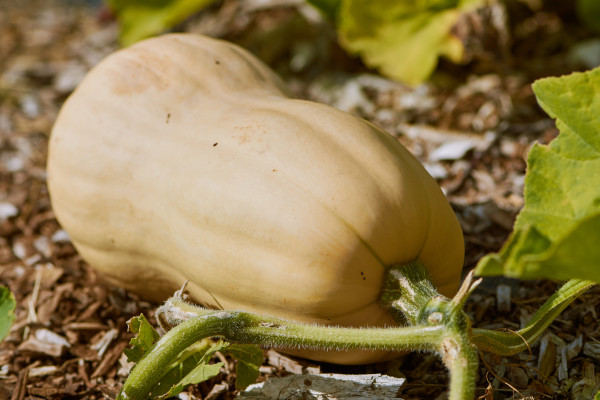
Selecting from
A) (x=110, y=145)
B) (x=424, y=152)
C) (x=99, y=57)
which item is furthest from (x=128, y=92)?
(x=99, y=57)

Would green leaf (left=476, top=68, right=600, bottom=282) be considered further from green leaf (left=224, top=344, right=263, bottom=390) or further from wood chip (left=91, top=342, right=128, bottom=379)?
wood chip (left=91, top=342, right=128, bottom=379)

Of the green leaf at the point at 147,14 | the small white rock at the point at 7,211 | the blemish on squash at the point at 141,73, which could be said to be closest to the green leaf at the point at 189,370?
the blemish on squash at the point at 141,73

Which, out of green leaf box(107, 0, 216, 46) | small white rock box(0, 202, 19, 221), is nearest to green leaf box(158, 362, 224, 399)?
small white rock box(0, 202, 19, 221)

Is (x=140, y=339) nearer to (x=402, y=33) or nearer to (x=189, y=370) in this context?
(x=189, y=370)

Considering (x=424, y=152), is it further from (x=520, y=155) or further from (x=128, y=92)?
(x=128, y=92)

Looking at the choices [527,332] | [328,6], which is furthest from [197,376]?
[328,6]

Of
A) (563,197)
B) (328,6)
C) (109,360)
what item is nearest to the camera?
(563,197)
